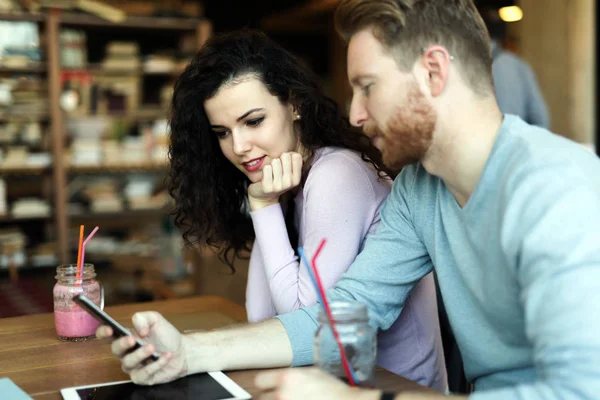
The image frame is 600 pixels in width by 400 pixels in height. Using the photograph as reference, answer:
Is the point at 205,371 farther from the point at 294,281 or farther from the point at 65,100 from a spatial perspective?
the point at 65,100

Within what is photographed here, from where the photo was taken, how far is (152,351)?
1.17 meters

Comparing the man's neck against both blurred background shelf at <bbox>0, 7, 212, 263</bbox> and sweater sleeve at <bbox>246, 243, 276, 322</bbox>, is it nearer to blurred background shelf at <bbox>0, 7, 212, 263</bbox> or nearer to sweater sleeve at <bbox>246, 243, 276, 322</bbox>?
sweater sleeve at <bbox>246, 243, 276, 322</bbox>

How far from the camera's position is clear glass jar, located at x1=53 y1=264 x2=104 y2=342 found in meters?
1.54

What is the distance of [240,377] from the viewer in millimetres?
1241

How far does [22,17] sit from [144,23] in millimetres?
843

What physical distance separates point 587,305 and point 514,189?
0.23 m

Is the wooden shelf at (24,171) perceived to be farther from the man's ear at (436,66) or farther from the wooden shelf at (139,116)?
the man's ear at (436,66)

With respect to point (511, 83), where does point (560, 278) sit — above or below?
below

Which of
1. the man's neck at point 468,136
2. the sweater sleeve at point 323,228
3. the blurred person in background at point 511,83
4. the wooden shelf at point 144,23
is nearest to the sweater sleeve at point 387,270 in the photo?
the sweater sleeve at point 323,228

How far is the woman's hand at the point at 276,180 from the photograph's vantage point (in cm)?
173

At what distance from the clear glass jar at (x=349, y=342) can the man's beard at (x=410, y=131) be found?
356 mm

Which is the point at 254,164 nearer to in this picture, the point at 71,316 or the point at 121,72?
the point at 71,316

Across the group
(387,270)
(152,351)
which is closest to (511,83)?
(387,270)

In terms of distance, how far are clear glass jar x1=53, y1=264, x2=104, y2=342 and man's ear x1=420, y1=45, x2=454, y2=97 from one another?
2.86 ft
